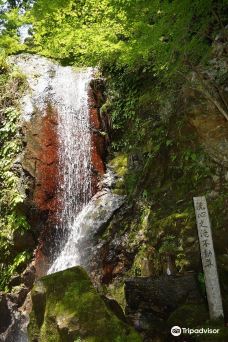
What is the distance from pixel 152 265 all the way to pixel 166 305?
1331mm

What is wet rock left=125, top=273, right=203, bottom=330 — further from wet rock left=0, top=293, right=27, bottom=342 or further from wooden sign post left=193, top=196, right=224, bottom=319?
wet rock left=0, top=293, right=27, bottom=342

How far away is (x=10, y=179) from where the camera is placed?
442 inches

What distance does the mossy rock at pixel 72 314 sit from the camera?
4691 mm

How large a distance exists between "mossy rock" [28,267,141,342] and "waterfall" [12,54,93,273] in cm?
366

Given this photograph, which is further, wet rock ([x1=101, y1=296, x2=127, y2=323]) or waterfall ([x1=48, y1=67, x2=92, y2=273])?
waterfall ([x1=48, y1=67, x2=92, y2=273])

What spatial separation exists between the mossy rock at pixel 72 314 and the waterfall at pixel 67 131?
12.0 ft

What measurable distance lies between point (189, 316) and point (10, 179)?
7.39 meters

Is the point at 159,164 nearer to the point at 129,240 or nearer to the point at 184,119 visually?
the point at 184,119

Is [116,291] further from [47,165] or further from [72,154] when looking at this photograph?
[72,154]

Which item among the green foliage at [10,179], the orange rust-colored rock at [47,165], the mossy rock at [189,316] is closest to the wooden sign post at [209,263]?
the mossy rock at [189,316]

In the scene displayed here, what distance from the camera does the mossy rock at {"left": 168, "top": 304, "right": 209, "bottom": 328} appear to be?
5312 millimetres

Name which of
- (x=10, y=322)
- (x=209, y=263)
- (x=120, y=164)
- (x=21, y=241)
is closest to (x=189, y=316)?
(x=209, y=263)

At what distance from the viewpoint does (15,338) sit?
912cm

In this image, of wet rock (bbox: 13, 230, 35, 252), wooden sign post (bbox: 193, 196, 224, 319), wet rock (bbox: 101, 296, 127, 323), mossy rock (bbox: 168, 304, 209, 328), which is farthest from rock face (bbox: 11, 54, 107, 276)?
wooden sign post (bbox: 193, 196, 224, 319)
